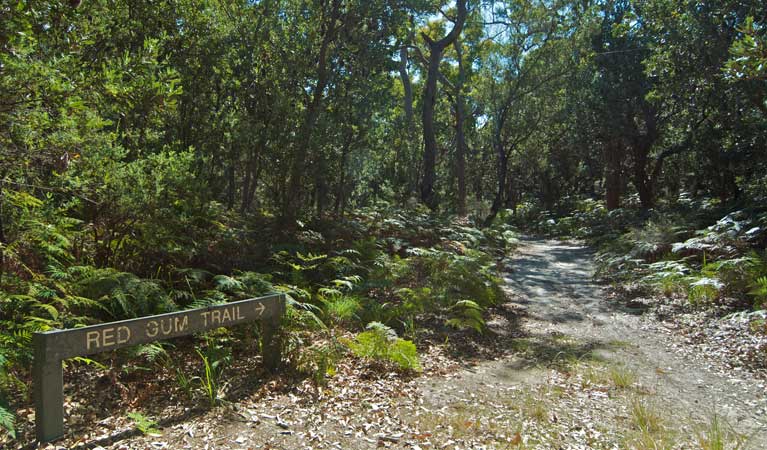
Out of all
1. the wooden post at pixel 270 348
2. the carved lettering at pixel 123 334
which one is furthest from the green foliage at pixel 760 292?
the carved lettering at pixel 123 334

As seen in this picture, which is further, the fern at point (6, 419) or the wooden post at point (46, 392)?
the wooden post at point (46, 392)

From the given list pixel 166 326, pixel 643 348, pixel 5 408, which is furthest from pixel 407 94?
pixel 5 408

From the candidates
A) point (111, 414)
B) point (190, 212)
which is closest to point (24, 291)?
point (111, 414)

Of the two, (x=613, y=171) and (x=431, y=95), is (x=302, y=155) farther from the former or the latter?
(x=613, y=171)

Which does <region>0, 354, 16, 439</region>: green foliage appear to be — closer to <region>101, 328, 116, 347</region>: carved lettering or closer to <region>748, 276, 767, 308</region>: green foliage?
<region>101, 328, 116, 347</region>: carved lettering

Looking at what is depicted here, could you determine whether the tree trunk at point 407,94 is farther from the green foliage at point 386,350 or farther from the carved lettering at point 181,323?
the carved lettering at point 181,323

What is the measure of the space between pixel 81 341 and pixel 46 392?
39 centimetres

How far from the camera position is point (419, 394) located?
5.08 meters

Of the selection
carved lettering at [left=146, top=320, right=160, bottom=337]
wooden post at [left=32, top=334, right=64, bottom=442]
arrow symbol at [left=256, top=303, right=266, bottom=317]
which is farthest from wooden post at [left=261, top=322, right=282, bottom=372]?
wooden post at [left=32, top=334, right=64, bottom=442]

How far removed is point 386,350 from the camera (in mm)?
5730

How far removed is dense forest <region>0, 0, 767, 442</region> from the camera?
4988 mm

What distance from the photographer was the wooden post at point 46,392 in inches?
134

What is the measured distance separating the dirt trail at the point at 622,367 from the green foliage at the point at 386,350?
1.76ft

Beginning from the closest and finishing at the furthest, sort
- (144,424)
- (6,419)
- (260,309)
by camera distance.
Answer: (6,419) → (144,424) → (260,309)
